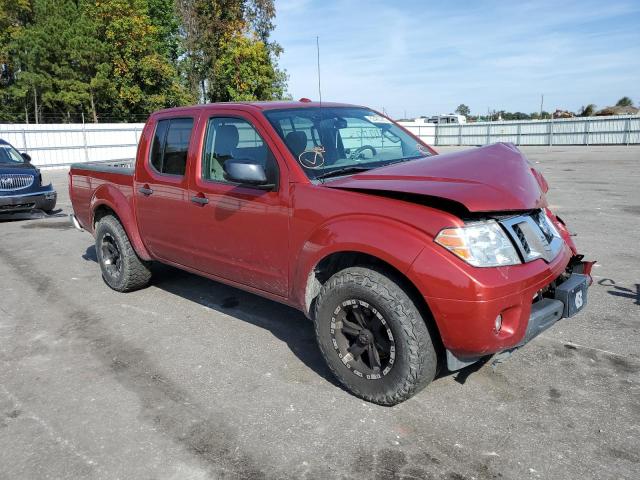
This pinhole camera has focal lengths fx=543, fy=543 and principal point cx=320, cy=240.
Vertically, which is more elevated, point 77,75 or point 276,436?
point 77,75

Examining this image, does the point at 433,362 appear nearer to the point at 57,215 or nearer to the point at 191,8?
the point at 57,215

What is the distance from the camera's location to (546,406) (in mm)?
3283

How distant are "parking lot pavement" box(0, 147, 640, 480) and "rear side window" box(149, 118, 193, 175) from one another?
1396mm

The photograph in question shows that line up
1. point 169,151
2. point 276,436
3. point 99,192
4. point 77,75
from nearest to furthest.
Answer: point 276,436 → point 169,151 → point 99,192 → point 77,75

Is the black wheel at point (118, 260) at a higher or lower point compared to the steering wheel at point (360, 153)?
lower

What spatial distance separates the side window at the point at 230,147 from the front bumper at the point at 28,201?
26.9ft

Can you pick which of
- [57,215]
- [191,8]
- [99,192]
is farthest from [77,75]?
[99,192]

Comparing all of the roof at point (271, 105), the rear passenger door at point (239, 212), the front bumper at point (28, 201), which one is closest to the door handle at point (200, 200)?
the rear passenger door at point (239, 212)

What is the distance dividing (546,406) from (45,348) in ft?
12.4

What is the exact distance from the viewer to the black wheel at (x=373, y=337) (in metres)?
3.05

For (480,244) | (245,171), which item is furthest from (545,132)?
(480,244)

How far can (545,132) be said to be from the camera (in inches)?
1404

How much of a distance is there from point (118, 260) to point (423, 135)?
37.4m

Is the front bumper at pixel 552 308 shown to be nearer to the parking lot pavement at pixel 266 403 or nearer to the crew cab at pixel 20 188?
the parking lot pavement at pixel 266 403
